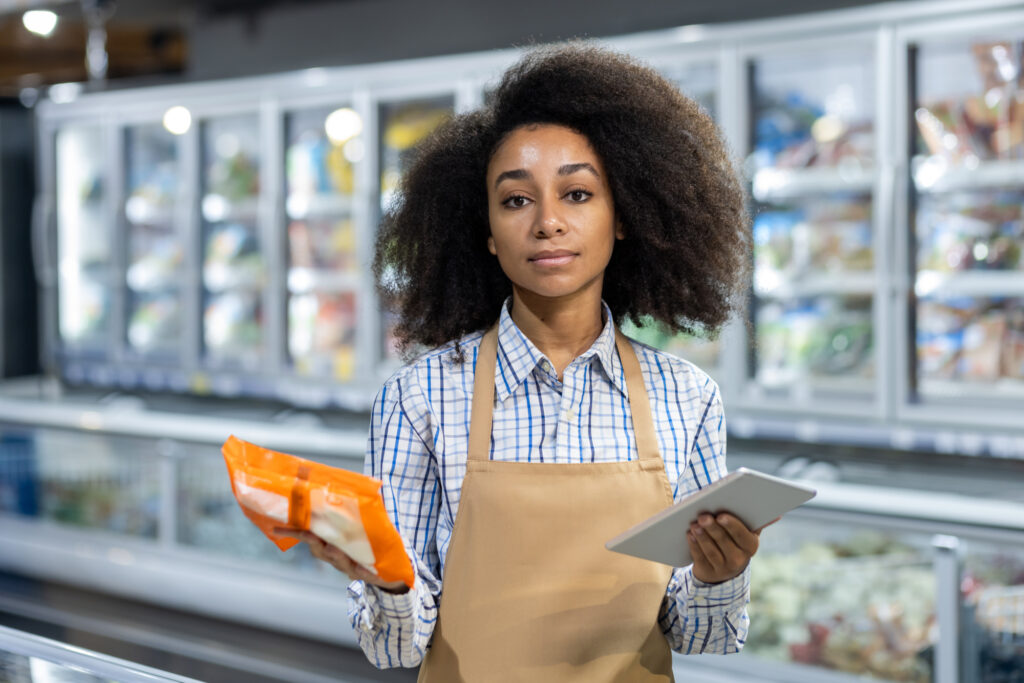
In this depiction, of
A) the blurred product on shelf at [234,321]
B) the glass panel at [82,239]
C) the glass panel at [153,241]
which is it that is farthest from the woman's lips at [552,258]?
the glass panel at [82,239]

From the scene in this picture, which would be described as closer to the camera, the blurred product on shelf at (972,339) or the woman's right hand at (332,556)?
the woman's right hand at (332,556)

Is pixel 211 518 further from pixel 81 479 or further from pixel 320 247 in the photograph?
pixel 320 247

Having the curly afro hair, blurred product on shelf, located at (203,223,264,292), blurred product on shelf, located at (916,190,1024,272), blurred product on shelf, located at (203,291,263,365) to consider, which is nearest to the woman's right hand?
the curly afro hair

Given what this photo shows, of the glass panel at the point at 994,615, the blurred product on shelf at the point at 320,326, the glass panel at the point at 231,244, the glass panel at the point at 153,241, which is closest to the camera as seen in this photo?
the glass panel at the point at 994,615

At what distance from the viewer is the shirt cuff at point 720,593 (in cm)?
127

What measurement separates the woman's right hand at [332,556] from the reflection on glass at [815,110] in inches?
105

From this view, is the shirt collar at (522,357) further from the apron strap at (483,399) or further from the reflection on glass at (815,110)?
the reflection on glass at (815,110)

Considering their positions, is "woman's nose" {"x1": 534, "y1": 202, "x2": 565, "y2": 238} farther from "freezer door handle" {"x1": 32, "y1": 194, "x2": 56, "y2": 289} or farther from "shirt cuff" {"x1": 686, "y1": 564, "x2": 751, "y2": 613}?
"freezer door handle" {"x1": 32, "y1": 194, "x2": 56, "y2": 289}

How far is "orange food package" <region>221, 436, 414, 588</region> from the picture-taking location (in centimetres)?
104

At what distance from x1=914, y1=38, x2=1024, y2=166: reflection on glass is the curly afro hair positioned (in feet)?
6.22

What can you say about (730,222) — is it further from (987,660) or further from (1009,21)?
(1009,21)

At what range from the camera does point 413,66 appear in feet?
13.5

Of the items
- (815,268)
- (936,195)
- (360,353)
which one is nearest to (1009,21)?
(936,195)

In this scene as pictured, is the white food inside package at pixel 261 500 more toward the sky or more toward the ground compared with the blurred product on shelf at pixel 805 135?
more toward the ground
